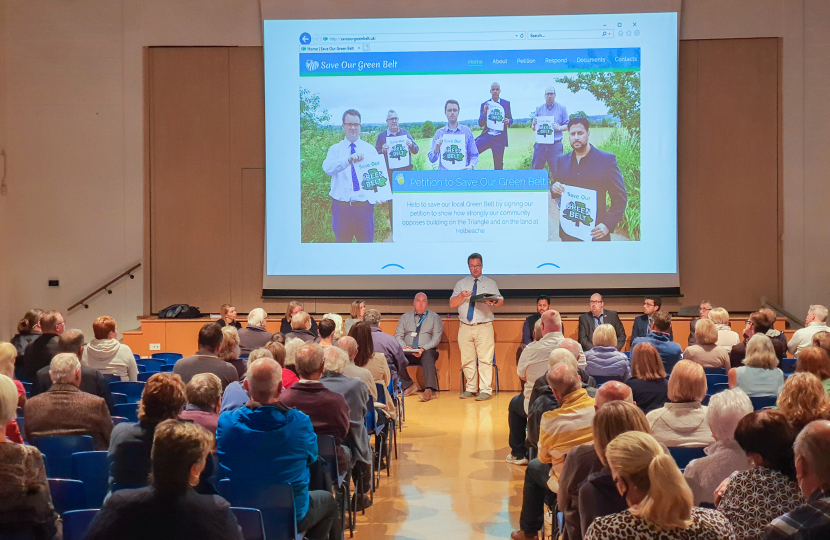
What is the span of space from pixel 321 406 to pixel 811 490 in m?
2.40

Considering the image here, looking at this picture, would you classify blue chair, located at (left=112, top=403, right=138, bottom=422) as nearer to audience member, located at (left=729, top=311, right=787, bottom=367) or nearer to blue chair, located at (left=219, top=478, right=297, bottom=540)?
blue chair, located at (left=219, top=478, right=297, bottom=540)

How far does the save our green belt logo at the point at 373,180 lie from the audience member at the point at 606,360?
4973 millimetres

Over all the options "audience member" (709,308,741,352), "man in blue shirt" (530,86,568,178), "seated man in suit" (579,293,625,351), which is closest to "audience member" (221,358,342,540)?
"audience member" (709,308,741,352)

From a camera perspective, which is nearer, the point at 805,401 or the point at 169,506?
the point at 169,506

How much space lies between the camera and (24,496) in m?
2.58

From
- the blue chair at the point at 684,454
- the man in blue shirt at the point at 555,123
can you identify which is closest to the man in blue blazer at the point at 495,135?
the man in blue shirt at the point at 555,123

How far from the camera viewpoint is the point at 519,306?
9.98 metres

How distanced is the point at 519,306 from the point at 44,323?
19.4 feet

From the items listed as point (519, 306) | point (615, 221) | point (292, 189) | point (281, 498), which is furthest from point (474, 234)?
point (281, 498)

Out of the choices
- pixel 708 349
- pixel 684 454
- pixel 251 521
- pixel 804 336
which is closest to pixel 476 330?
pixel 708 349

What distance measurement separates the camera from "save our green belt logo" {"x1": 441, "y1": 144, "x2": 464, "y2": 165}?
32.6ft

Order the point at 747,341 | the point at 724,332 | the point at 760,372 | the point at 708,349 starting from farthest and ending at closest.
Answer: the point at 724,332
the point at 747,341
the point at 708,349
the point at 760,372

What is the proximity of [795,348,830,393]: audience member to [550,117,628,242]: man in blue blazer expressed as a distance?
561cm

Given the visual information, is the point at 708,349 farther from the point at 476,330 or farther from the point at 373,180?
the point at 373,180
